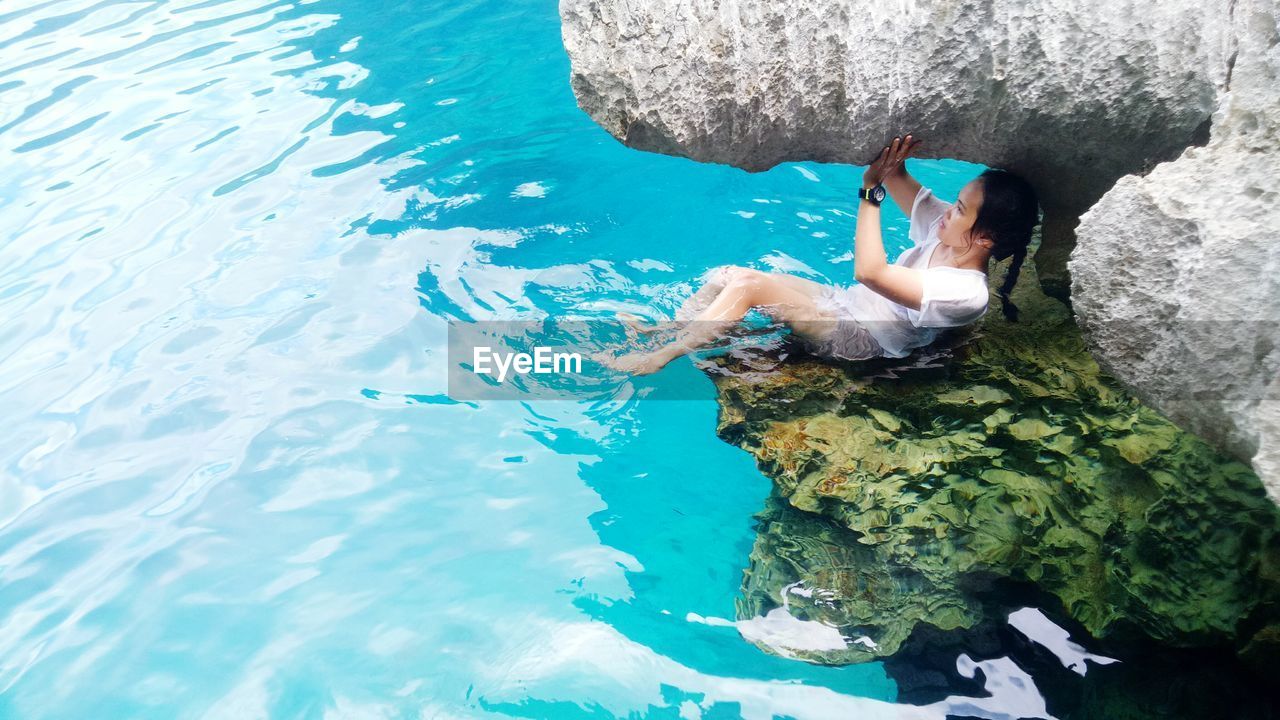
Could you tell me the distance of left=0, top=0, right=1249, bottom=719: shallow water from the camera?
10.6 ft

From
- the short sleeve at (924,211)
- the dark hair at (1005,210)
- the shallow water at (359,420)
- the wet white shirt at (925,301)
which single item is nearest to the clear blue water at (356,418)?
the shallow water at (359,420)

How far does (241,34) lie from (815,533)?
6921 mm

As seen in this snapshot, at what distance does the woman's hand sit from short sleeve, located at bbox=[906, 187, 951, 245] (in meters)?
0.44

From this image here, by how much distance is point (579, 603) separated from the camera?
134 inches

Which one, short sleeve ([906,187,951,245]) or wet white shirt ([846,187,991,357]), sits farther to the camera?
short sleeve ([906,187,951,245])

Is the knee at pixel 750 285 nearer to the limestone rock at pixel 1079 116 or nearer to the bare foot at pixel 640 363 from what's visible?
the bare foot at pixel 640 363

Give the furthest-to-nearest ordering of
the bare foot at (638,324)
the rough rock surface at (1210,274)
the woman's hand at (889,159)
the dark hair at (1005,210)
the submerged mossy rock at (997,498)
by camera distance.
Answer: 1. the bare foot at (638,324)
2. the dark hair at (1005,210)
3. the woman's hand at (889,159)
4. the submerged mossy rock at (997,498)
5. the rough rock surface at (1210,274)

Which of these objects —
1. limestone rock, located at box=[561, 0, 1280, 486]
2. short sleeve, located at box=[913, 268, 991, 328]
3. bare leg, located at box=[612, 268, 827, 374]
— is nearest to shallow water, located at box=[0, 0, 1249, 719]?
bare leg, located at box=[612, 268, 827, 374]

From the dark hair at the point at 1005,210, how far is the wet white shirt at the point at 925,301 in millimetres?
167

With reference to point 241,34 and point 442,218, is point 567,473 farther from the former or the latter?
point 241,34

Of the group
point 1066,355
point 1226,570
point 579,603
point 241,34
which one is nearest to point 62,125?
point 241,34

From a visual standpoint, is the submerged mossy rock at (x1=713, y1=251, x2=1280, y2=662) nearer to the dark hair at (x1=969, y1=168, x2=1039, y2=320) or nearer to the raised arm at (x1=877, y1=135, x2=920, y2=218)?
the dark hair at (x1=969, y1=168, x2=1039, y2=320)

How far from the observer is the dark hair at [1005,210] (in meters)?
3.19

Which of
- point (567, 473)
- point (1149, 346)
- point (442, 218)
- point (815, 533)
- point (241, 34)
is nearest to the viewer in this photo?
point (1149, 346)
